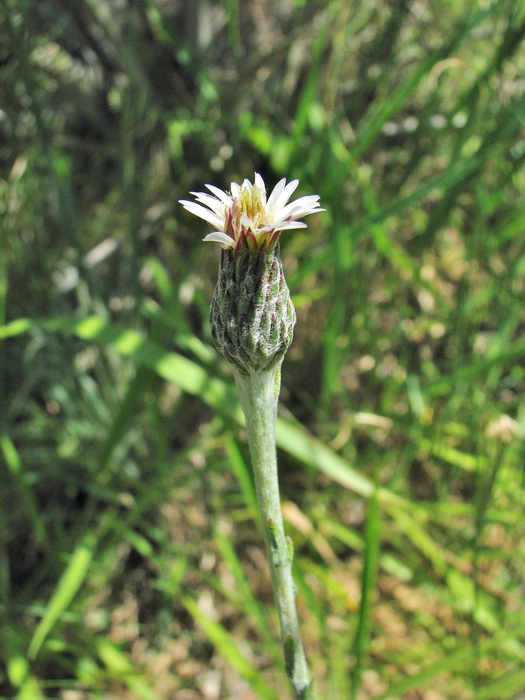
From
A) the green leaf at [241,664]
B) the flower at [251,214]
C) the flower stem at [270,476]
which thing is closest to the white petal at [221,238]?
the flower at [251,214]

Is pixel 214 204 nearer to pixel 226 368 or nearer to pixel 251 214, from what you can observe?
pixel 251 214

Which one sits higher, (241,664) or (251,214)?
(251,214)

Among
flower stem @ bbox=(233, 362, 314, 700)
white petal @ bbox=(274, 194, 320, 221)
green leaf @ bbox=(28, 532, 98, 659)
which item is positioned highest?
white petal @ bbox=(274, 194, 320, 221)

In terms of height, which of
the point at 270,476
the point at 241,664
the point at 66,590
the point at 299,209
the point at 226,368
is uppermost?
the point at 299,209

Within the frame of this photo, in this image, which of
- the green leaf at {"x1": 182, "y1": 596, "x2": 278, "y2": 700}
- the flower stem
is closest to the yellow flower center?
the flower stem

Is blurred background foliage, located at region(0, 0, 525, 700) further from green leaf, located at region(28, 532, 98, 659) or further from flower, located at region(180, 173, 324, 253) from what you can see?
flower, located at region(180, 173, 324, 253)

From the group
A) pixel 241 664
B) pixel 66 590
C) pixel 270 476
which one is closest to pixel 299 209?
pixel 270 476

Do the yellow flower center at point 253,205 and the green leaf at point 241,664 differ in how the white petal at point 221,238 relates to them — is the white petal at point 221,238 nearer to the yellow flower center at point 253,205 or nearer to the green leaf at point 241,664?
the yellow flower center at point 253,205
